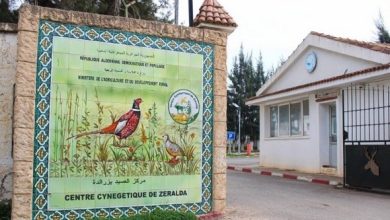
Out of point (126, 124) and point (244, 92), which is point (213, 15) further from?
point (244, 92)

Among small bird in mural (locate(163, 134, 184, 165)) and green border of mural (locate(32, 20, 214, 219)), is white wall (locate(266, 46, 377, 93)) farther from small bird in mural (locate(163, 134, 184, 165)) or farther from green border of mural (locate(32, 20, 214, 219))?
small bird in mural (locate(163, 134, 184, 165))

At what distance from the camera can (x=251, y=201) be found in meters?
10.4

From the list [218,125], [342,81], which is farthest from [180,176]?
[342,81]

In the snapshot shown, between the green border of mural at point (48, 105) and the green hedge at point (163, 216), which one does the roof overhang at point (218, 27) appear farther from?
the green hedge at point (163, 216)

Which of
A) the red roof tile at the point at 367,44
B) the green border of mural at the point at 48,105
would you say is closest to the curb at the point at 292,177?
the red roof tile at the point at 367,44

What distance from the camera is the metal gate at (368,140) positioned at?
1233 cm

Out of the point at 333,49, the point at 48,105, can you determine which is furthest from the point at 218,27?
the point at 333,49

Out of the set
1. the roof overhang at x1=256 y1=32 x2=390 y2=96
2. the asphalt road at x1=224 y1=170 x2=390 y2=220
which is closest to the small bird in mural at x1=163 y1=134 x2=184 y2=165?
the asphalt road at x1=224 y1=170 x2=390 y2=220

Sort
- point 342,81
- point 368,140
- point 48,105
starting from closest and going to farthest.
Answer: point 48,105 < point 368,140 < point 342,81

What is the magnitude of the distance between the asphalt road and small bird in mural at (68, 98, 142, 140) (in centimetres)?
225

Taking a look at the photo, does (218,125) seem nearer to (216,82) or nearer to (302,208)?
(216,82)

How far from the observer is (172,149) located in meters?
7.88

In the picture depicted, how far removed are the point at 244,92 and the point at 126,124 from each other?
43.5 metres

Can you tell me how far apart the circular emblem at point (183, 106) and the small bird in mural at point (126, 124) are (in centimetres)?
56
